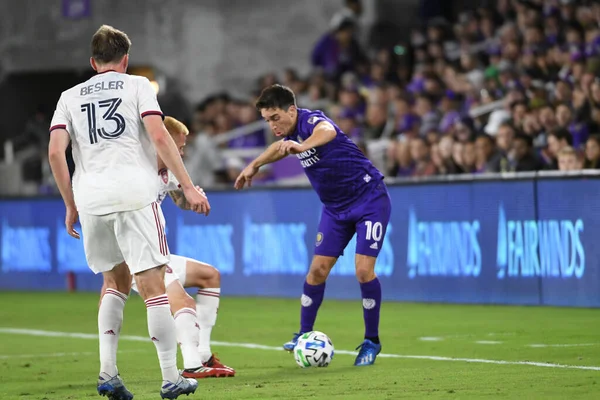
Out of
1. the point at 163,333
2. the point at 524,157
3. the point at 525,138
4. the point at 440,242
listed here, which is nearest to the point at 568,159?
the point at 524,157

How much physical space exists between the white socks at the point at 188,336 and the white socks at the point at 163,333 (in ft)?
4.84

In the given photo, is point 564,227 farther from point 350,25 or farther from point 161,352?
point 350,25

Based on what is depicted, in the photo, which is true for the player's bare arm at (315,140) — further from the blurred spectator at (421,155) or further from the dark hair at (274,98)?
the blurred spectator at (421,155)

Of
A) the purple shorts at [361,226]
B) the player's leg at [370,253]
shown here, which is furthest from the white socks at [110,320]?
the purple shorts at [361,226]

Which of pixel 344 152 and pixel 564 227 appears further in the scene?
pixel 564 227

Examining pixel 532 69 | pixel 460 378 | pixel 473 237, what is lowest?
pixel 460 378

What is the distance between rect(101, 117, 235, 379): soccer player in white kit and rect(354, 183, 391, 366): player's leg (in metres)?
1.21

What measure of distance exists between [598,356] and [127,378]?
11.7 feet

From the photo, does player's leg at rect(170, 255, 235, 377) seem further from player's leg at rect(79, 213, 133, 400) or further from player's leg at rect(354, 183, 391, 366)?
player's leg at rect(79, 213, 133, 400)

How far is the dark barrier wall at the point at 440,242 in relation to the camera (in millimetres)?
14656

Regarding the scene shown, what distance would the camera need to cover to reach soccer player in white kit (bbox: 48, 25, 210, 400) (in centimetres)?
771

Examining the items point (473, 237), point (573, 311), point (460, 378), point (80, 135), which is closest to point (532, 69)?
point (473, 237)

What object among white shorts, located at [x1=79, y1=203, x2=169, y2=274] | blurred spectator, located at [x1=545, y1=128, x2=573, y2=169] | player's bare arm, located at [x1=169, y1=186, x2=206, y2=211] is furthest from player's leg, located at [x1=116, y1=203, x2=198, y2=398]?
blurred spectator, located at [x1=545, y1=128, x2=573, y2=169]

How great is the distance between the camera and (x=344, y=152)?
10.5m
